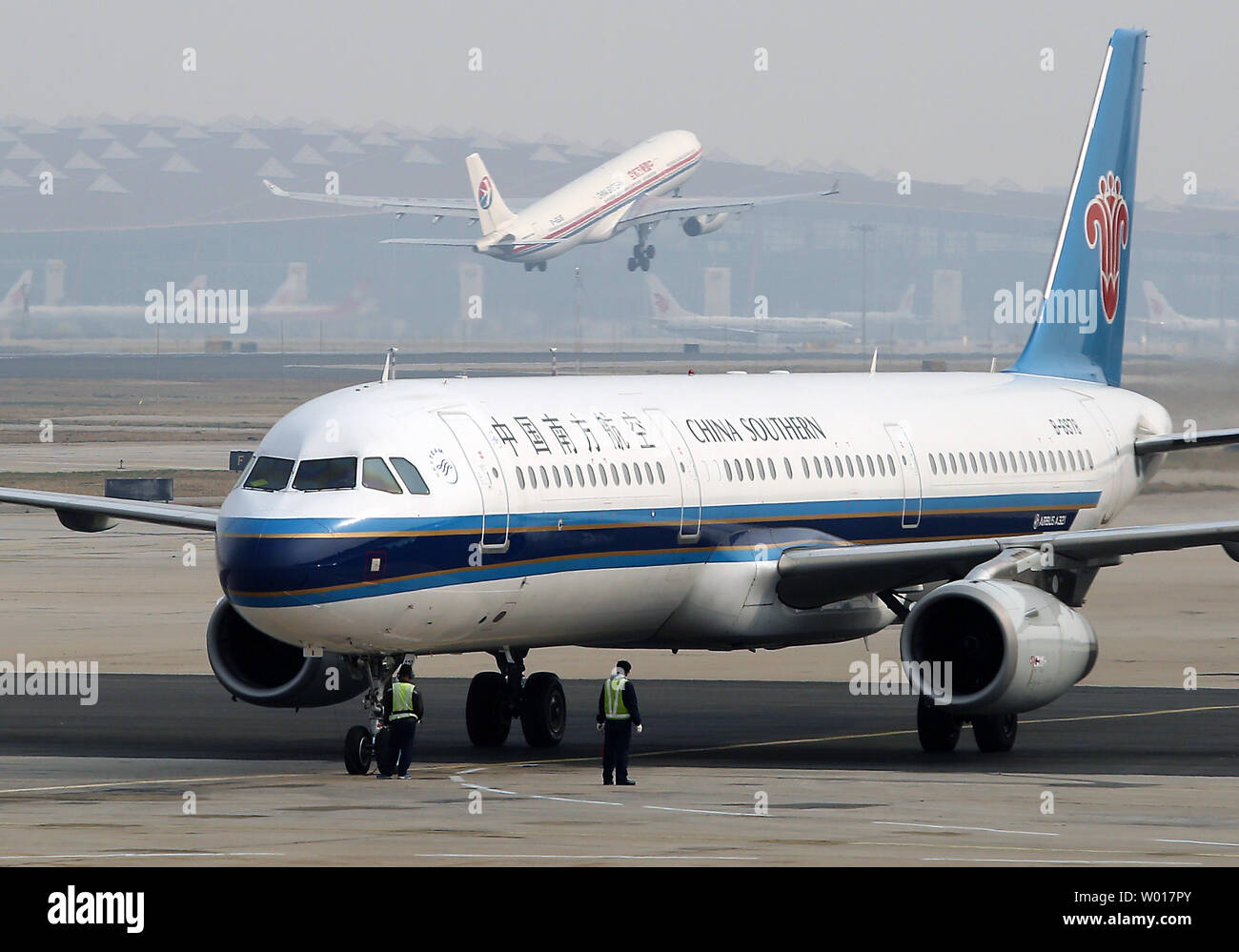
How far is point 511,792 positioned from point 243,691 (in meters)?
6.34

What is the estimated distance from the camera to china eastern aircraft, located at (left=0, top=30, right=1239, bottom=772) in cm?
2617

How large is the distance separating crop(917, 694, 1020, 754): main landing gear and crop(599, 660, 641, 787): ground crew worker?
5211 millimetres

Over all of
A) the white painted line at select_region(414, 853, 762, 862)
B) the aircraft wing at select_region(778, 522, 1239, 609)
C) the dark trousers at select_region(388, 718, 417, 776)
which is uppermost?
the aircraft wing at select_region(778, 522, 1239, 609)

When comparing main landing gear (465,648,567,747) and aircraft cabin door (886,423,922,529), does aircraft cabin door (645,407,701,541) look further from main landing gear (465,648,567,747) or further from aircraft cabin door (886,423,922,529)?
aircraft cabin door (886,423,922,529)

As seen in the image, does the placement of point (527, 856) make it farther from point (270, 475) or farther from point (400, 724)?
point (270, 475)

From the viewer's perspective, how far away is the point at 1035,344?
4100cm

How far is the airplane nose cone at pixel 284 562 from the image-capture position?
25.3m

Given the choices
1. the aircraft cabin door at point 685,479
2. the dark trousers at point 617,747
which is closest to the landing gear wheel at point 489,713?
the aircraft cabin door at point 685,479

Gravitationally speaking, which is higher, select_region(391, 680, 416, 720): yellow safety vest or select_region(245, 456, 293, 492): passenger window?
select_region(245, 456, 293, 492): passenger window

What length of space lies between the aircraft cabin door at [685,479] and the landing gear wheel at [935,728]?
3704mm

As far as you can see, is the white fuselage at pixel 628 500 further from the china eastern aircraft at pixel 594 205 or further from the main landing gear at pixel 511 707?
the china eastern aircraft at pixel 594 205

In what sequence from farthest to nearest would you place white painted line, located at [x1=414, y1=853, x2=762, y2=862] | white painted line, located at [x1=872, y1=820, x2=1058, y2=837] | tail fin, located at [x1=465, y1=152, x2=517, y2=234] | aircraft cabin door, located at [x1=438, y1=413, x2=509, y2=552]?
tail fin, located at [x1=465, y1=152, x2=517, y2=234], aircraft cabin door, located at [x1=438, y1=413, x2=509, y2=552], white painted line, located at [x1=872, y1=820, x2=1058, y2=837], white painted line, located at [x1=414, y1=853, x2=762, y2=862]

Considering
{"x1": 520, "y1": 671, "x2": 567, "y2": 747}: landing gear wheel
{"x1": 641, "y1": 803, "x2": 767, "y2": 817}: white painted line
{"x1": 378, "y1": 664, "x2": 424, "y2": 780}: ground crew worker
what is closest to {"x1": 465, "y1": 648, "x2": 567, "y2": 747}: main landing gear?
{"x1": 520, "y1": 671, "x2": 567, "y2": 747}: landing gear wheel

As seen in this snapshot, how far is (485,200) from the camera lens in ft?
592
